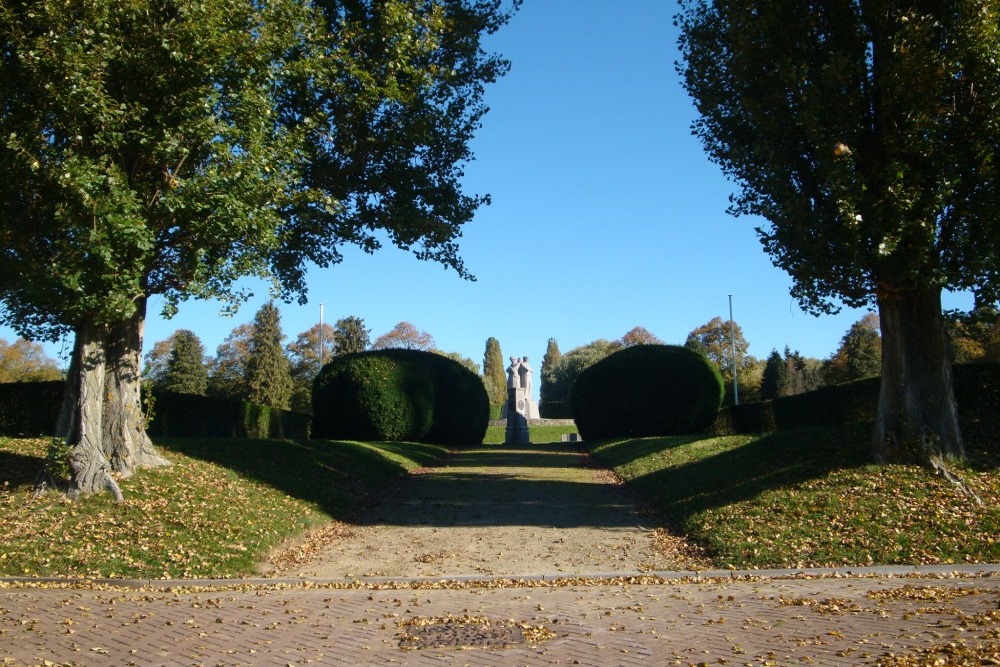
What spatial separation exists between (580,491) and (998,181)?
9.48 m

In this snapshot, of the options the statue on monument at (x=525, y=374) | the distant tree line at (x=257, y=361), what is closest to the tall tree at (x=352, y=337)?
the distant tree line at (x=257, y=361)

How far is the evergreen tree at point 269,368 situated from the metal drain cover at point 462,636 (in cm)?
4857

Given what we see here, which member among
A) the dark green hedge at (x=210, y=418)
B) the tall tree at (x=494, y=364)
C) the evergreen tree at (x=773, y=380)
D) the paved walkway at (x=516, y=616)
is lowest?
the paved walkway at (x=516, y=616)

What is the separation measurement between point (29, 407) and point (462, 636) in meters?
16.5

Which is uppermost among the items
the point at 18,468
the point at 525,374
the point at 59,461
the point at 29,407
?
the point at 525,374

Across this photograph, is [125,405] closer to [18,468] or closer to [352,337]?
[18,468]

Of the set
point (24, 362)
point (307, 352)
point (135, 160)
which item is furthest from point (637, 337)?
point (135, 160)

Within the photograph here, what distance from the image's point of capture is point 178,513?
38.9 feet

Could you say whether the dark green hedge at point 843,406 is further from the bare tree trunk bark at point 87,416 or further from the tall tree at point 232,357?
the tall tree at point 232,357

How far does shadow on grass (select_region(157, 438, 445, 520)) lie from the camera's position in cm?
1484

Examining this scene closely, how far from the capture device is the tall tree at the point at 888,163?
39.2 ft

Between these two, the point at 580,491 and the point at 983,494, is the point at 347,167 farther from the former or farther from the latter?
the point at 983,494

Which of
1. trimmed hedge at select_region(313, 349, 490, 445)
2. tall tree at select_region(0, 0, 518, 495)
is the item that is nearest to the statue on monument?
trimmed hedge at select_region(313, 349, 490, 445)

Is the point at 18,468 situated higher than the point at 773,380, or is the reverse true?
the point at 773,380
